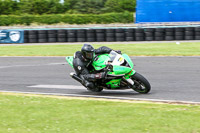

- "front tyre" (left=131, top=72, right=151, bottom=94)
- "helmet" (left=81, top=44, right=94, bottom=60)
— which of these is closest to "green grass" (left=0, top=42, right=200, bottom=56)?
"front tyre" (left=131, top=72, right=151, bottom=94)

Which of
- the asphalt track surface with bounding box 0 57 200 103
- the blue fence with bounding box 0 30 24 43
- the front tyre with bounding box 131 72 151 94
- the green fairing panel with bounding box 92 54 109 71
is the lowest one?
the blue fence with bounding box 0 30 24 43

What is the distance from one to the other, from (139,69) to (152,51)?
5648 millimetres

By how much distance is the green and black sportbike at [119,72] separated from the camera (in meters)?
8.97

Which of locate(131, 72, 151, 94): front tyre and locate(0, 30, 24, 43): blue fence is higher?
locate(131, 72, 151, 94): front tyre

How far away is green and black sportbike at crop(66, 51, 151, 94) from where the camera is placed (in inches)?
353

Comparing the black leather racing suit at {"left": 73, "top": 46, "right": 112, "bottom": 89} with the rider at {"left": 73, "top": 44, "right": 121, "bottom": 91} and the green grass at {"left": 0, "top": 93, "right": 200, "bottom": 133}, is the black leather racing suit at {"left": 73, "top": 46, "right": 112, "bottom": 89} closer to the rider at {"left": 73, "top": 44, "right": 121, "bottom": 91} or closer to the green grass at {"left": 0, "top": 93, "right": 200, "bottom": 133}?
the rider at {"left": 73, "top": 44, "right": 121, "bottom": 91}

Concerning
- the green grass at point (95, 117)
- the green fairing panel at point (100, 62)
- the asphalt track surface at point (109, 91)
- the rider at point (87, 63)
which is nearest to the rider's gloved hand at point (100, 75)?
the rider at point (87, 63)

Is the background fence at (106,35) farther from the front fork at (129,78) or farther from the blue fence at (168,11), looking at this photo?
the front fork at (129,78)

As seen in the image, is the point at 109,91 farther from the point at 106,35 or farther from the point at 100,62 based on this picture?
the point at 106,35

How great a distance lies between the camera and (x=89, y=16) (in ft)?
119

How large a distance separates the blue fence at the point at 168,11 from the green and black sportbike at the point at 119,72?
17577 millimetres

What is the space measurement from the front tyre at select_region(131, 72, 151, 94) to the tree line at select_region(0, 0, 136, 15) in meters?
29.0

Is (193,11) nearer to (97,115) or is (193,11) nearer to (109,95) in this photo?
(109,95)

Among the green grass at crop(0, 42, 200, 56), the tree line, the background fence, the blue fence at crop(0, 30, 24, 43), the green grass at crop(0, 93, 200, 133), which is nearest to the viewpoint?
the green grass at crop(0, 93, 200, 133)
